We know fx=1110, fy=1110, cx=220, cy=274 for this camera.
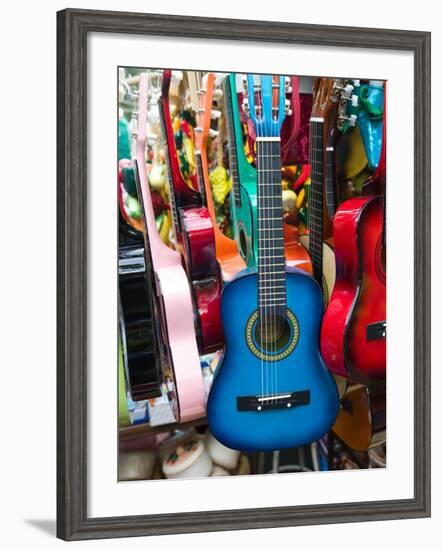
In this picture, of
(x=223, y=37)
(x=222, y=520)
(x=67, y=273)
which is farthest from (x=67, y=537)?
(x=223, y=37)

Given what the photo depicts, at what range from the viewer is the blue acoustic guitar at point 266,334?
2326 mm

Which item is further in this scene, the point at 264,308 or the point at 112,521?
the point at 264,308

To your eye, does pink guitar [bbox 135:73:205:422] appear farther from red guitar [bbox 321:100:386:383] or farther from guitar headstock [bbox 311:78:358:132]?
guitar headstock [bbox 311:78:358:132]

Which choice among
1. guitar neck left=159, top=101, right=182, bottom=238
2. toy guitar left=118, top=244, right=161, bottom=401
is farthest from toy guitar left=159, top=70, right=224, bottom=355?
toy guitar left=118, top=244, right=161, bottom=401

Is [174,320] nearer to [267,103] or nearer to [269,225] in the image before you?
[269,225]

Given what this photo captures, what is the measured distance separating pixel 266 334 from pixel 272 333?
0.05 ft

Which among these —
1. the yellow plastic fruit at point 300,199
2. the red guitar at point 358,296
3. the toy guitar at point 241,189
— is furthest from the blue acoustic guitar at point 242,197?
the red guitar at point 358,296

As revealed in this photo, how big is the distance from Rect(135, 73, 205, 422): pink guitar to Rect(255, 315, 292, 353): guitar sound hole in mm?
144

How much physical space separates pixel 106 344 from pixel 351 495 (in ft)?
2.11

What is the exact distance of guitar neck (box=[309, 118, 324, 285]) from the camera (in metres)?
2.39

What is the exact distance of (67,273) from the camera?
2145 mm

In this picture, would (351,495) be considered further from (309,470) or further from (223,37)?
(223,37)

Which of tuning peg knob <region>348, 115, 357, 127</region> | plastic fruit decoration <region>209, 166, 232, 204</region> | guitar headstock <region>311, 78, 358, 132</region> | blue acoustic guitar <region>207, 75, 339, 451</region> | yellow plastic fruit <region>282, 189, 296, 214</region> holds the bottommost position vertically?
blue acoustic guitar <region>207, 75, 339, 451</region>

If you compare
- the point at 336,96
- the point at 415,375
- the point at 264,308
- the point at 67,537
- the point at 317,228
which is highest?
the point at 336,96
